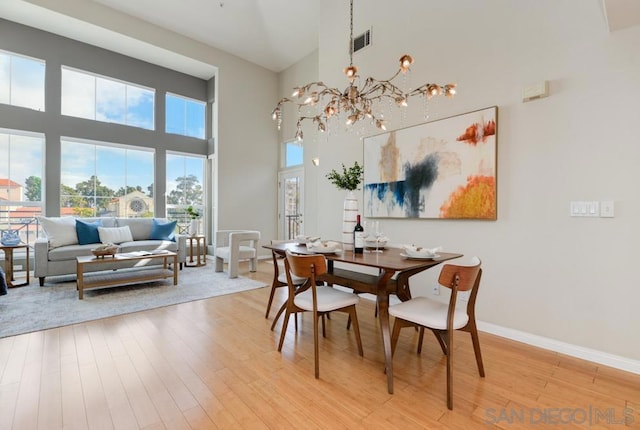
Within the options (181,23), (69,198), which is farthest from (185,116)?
(69,198)

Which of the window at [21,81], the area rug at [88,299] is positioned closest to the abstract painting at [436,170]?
the area rug at [88,299]

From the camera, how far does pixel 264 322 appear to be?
9.57 ft

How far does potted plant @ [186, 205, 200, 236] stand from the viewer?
5934 millimetres

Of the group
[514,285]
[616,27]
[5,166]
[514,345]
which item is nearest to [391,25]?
[616,27]

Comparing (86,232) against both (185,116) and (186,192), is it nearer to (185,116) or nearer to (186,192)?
(186,192)

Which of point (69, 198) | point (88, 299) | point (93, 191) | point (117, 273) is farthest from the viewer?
point (93, 191)

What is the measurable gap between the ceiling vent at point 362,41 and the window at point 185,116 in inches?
168

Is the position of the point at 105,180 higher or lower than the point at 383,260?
higher

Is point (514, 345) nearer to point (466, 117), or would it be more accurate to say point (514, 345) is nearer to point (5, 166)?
point (466, 117)

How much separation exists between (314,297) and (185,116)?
614cm

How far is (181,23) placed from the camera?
17.5 ft

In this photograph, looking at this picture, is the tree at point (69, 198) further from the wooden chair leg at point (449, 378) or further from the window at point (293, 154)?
the wooden chair leg at point (449, 378)

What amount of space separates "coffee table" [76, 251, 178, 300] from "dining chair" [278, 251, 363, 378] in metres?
2.76

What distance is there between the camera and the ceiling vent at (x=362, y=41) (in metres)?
3.79
